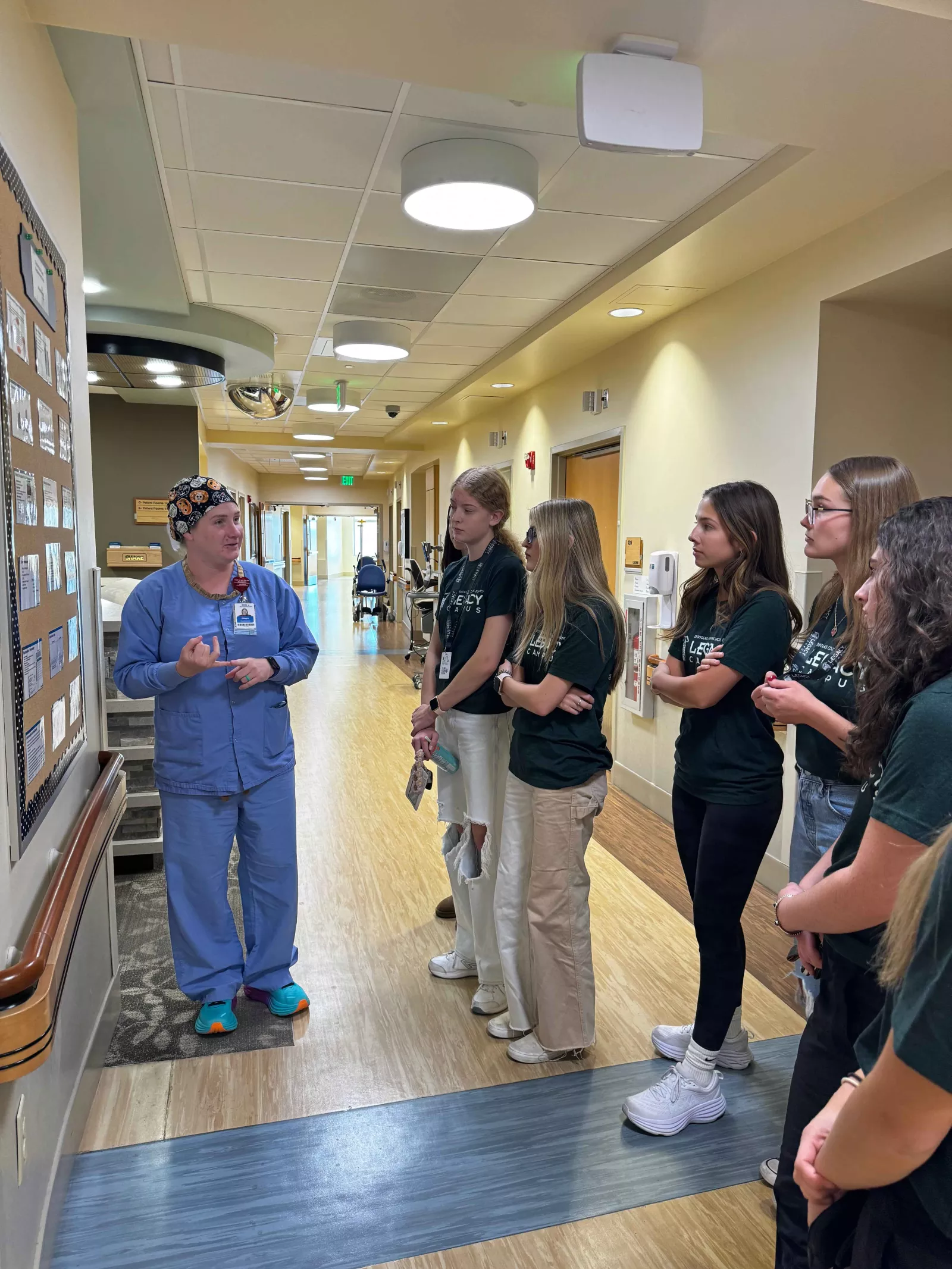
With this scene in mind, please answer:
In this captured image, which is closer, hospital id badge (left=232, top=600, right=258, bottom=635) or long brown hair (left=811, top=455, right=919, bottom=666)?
long brown hair (left=811, top=455, right=919, bottom=666)

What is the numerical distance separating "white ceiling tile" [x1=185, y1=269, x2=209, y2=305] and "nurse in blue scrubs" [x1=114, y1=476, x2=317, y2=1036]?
8.31ft

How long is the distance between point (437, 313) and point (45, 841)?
4123mm

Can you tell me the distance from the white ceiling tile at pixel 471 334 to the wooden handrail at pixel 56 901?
3.88 m

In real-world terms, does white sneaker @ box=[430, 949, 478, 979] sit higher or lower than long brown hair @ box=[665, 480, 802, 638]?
lower

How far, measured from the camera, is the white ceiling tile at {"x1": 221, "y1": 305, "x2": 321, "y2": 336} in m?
5.14

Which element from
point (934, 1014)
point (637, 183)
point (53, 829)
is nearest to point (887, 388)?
point (637, 183)

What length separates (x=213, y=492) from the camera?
2414 mm

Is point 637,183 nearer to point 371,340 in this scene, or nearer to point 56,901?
point 371,340

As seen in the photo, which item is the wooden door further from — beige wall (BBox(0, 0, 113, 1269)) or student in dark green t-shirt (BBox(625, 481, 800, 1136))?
beige wall (BBox(0, 0, 113, 1269))

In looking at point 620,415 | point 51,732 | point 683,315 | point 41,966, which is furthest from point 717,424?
point 41,966

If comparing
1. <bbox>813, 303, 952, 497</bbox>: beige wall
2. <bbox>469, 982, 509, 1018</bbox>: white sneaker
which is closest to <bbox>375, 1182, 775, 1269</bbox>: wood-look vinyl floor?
<bbox>469, 982, 509, 1018</bbox>: white sneaker

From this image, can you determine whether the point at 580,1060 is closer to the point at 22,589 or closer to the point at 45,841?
the point at 45,841

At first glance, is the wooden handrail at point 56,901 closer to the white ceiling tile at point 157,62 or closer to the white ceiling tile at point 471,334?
the white ceiling tile at point 157,62

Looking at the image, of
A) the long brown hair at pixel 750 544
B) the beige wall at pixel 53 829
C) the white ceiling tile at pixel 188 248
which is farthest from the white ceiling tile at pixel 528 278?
the long brown hair at pixel 750 544
